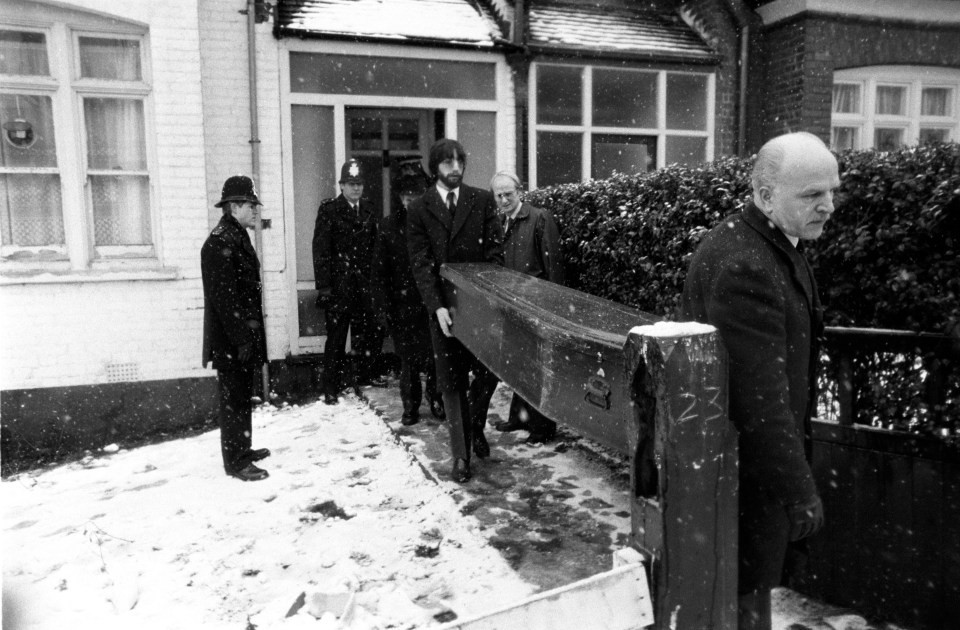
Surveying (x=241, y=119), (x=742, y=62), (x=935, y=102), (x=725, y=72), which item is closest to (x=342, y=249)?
(x=241, y=119)

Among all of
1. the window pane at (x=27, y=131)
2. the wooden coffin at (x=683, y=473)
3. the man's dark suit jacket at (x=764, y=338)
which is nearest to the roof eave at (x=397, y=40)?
the window pane at (x=27, y=131)

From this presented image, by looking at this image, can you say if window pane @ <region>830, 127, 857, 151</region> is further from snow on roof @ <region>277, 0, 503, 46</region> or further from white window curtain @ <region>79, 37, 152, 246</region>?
white window curtain @ <region>79, 37, 152, 246</region>

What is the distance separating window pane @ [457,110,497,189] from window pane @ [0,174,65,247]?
171 inches

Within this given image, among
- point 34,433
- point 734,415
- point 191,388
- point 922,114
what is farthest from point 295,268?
point 922,114

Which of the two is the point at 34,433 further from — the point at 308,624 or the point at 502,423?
the point at 308,624

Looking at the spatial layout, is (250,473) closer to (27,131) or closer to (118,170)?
(118,170)

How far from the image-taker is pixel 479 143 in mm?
8711

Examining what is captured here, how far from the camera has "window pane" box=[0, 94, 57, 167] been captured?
6.91 meters

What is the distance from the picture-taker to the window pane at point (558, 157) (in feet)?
30.4

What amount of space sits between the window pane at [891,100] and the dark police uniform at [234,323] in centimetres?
935

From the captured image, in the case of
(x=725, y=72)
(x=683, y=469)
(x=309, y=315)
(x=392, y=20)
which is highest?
(x=392, y=20)

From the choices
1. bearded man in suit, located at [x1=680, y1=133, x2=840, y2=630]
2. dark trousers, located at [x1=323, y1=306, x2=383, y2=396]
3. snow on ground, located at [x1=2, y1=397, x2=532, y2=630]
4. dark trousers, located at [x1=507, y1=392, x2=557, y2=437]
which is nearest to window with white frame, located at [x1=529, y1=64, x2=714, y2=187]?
dark trousers, located at [x1=323, y1=306, x2=383, y2=396]

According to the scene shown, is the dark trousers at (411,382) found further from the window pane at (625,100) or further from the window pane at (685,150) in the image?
the window pane at (685,150)

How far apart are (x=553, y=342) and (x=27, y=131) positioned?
6607mm
